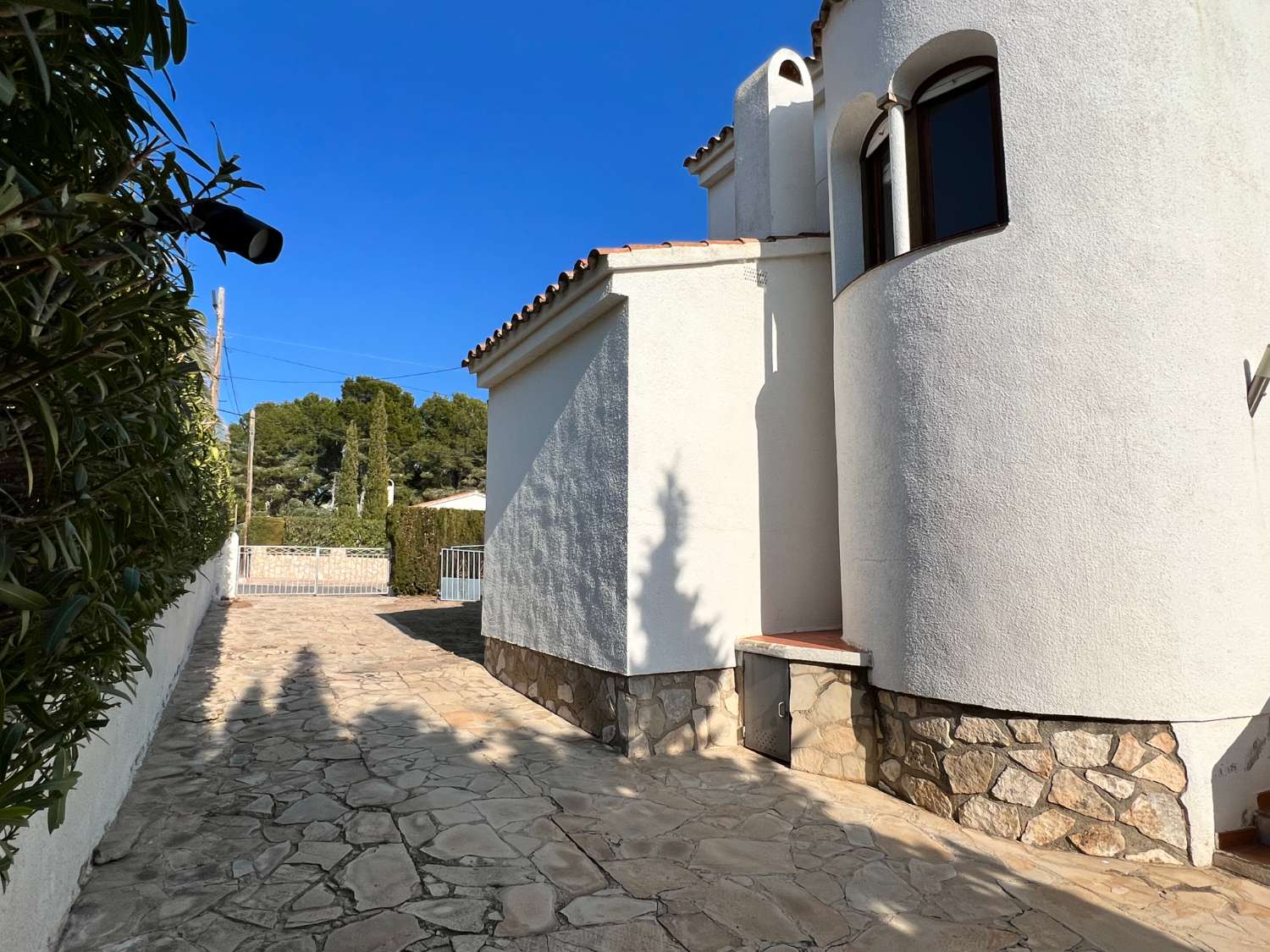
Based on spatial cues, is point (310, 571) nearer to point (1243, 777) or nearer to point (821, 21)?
Answer: point (821, 21)

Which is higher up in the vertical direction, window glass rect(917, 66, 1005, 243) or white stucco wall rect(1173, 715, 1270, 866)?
window glass rect(917, 66, 1005, 243)

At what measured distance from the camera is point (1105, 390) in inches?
178

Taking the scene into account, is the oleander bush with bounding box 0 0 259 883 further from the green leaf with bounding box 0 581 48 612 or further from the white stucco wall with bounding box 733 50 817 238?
the white stucco wall with bounding box 733 50 817 238

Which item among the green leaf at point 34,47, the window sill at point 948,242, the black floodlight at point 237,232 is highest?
the window sill at point 948,242

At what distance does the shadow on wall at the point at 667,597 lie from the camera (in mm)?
6297

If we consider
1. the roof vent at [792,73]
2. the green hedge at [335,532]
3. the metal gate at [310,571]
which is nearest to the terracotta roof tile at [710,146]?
the roof vent at [792,73]

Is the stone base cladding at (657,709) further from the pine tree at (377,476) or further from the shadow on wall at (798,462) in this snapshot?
the pine tree at (377,476)

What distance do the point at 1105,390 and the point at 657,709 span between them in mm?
4206

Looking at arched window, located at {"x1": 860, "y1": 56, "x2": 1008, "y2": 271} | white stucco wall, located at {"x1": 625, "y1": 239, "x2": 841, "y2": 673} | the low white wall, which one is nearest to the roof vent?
white stucco wall, located at {"x1": 625, "y1": 239, "x2": 841, "y2": 673}

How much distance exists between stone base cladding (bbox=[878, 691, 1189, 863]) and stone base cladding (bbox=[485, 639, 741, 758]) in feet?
6.15

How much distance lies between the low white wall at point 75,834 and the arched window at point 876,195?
19.7ft

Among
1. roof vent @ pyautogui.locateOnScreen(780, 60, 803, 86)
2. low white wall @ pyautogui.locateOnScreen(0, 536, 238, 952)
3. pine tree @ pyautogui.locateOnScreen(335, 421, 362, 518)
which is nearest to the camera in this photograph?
low white wall @ pyautogui.locateOnScreen(0, 536, 238, 952)

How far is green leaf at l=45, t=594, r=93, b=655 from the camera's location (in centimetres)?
118

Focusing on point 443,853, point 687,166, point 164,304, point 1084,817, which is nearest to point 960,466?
point 1084,817
